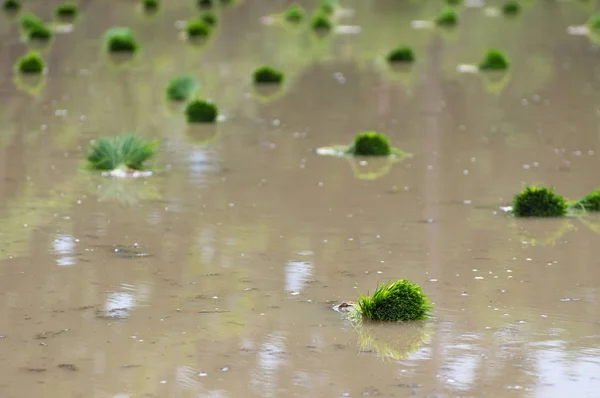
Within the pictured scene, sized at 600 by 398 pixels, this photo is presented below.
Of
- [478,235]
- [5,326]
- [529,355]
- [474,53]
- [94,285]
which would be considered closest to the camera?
[529,355]

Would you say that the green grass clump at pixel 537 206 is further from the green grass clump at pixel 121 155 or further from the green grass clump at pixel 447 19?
the green grass clump at pixel 447 19

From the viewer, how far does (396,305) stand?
794 centimetres

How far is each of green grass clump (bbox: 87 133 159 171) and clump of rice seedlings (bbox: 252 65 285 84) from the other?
8.24m

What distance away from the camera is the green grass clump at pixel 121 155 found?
13877mm

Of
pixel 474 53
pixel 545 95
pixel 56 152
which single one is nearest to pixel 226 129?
pixel 56 152

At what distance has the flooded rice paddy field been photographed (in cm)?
700

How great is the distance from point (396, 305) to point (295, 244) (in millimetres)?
2527

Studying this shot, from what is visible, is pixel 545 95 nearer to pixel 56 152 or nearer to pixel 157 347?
pixel 56 152

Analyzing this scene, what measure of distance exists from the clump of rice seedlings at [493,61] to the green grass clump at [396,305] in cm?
1661

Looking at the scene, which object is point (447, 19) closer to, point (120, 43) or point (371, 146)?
point (120, 43)

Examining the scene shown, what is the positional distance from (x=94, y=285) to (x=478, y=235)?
369 cm

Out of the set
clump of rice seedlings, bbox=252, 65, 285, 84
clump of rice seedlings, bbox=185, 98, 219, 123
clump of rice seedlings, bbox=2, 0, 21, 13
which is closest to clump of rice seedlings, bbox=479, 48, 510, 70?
clump of rice seedlings, bbox=252, 65, 285, 84

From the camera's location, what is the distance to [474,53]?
91.6ft

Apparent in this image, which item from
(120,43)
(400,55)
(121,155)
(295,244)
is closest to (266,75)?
(400,55)
